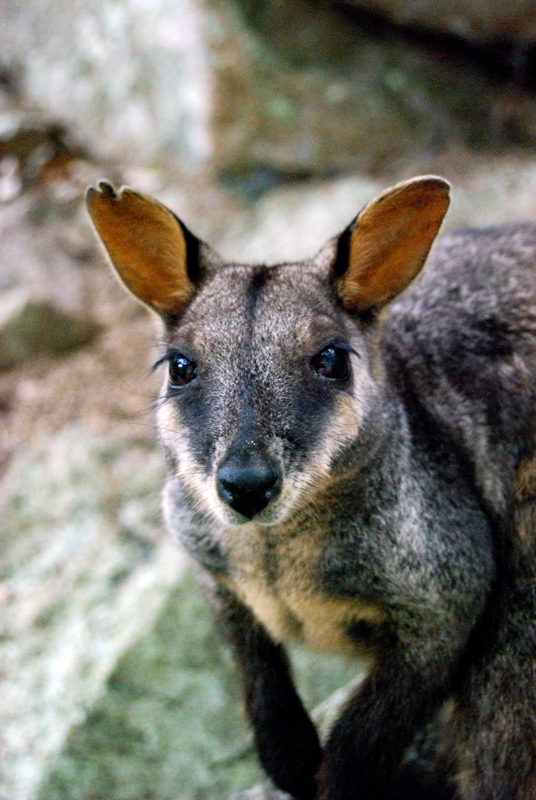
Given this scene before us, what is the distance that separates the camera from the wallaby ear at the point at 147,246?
11.7 ft

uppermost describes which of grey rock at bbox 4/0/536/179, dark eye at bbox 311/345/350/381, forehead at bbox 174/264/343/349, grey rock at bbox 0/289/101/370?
forehead at bbox 174/264/343/349

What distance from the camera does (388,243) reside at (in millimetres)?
3598

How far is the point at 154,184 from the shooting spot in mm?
7957

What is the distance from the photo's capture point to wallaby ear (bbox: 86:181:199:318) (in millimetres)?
3564

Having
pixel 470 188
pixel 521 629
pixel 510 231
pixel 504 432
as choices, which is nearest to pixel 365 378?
pixel 504 432

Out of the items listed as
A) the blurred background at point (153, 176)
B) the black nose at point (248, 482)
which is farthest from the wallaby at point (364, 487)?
the blurred background at point (153, 176)

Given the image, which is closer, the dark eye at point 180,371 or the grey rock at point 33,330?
the dark eye at point 180,371

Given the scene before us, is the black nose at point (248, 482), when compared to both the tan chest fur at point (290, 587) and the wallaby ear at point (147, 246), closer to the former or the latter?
the tan chest fur at point (290, 587)

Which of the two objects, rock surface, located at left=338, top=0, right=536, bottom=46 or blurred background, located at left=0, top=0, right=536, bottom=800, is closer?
blurred background, located at left=0, top=0, right=536, bottom=800

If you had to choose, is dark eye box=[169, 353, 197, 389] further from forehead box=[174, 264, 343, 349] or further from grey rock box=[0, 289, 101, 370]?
grey rock box=[0, 289, 101, 370]

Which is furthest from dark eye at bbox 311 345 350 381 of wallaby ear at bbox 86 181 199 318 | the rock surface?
the rock surface

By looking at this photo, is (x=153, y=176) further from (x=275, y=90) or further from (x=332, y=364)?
(x=332, y=364)

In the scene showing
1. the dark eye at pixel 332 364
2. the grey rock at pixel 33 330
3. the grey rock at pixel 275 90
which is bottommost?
the grey rock at pixel 33 330

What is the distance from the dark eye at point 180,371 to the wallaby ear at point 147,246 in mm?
390
